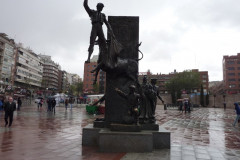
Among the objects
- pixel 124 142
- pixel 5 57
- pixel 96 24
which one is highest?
pixel 5 57

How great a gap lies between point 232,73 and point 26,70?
8332cm

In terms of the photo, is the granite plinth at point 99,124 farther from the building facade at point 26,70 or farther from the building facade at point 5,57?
the building facade at point 26,70

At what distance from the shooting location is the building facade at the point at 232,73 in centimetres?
7544

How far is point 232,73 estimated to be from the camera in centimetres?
7638

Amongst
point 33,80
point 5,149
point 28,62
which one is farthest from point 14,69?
point 5,149

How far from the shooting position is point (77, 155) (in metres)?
4.52

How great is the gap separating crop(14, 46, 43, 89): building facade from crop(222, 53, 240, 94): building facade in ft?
262

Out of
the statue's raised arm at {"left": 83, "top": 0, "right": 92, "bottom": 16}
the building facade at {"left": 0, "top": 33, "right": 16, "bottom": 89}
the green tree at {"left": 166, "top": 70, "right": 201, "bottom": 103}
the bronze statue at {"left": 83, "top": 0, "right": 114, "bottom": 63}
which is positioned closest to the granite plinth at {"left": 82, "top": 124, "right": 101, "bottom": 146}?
the bronze statue at {"left": 83, "top": 0, "right": 114, "bottom": 63}

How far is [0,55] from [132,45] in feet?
188

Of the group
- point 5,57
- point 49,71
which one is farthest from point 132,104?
point 49,71

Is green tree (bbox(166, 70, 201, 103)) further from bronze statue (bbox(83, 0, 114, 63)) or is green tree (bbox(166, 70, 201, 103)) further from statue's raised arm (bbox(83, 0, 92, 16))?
statue's raised arm (bbox(83, 0, 92, 16))

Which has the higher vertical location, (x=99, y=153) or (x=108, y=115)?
(x=108, y=115)

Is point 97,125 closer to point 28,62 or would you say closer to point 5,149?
point 5,149

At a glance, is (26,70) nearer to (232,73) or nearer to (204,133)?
(204,133)
